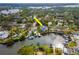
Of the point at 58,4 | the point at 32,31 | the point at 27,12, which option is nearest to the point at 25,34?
the point at 32,31

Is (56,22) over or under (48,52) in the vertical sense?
over

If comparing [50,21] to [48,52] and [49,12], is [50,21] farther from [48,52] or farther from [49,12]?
[48,52]
